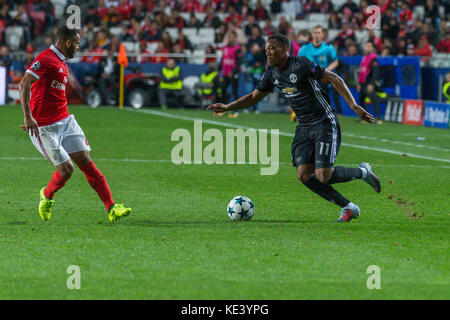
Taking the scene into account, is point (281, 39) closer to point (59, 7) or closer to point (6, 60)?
point (6, 60)

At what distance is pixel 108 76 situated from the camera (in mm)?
28594

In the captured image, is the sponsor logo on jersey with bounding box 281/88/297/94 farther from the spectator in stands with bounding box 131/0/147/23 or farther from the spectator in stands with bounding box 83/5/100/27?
the spectator in stands with bounding box 131/0/147/23

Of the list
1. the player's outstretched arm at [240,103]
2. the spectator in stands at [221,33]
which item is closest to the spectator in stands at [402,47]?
A: the spectator in stands at [221,33]

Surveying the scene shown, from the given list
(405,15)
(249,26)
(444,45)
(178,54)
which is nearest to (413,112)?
(444,45)

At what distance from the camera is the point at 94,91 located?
28797 millimetres

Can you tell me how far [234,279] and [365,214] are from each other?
142 inches

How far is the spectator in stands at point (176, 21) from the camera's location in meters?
33.2

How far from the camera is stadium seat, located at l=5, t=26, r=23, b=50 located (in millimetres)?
32781

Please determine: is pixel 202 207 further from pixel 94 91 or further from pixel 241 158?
pixel 94 91

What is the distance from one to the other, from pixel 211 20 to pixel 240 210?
24.7 metres

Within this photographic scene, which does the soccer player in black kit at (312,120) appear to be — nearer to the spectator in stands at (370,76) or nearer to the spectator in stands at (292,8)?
the spectator in stands at (370,76)

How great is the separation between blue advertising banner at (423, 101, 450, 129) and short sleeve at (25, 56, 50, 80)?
610 inches

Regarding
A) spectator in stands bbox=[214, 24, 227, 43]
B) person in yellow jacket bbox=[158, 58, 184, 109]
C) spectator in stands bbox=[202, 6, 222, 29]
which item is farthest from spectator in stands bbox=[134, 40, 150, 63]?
spectator in stands bbox=[202, 6, 222, 29]

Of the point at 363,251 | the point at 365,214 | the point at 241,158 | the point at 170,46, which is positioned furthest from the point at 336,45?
the point at 363,251
